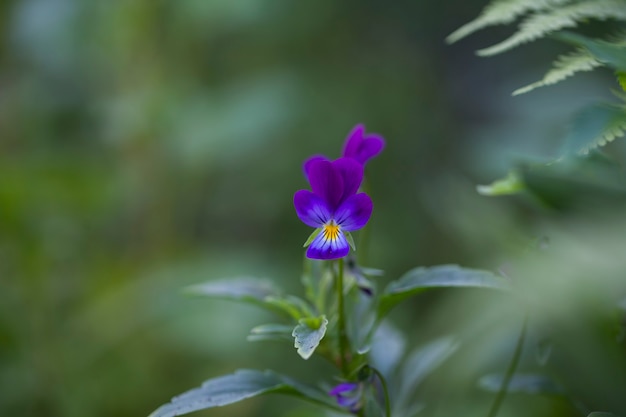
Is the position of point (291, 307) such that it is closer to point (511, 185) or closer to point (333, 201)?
point (333, 201)

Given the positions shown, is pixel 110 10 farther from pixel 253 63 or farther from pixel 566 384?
pixel 566 384

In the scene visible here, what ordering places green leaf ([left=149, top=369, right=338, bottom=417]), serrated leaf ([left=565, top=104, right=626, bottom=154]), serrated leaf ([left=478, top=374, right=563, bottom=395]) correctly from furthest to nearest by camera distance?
1. serrated leaf ([left=478, top=374, right=563, bottom=395])
2. green leaf ([left=149, top=369, right=338, bottom=417])
3. serrated leaf ([left=565, top=104, right=626, bottom=154])

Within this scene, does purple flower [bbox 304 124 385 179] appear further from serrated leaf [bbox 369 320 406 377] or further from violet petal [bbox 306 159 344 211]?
serrated leaf [bbox 369 320 406 377]

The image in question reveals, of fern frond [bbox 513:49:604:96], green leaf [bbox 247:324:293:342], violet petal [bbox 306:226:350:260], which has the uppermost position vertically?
fern frond [bbox 513:49:604:96]

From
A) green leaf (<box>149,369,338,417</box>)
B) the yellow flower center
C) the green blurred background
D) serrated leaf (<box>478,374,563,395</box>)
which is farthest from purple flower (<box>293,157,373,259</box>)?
the green blurred background

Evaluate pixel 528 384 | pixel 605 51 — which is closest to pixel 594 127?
pixel 605 51

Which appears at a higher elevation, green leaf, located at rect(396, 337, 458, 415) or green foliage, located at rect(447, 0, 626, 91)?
green foliage, located at rect(447, 0, 626, 91)

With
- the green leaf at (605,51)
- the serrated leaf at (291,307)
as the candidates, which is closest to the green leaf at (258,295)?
the serrated leaf at (291,307)
